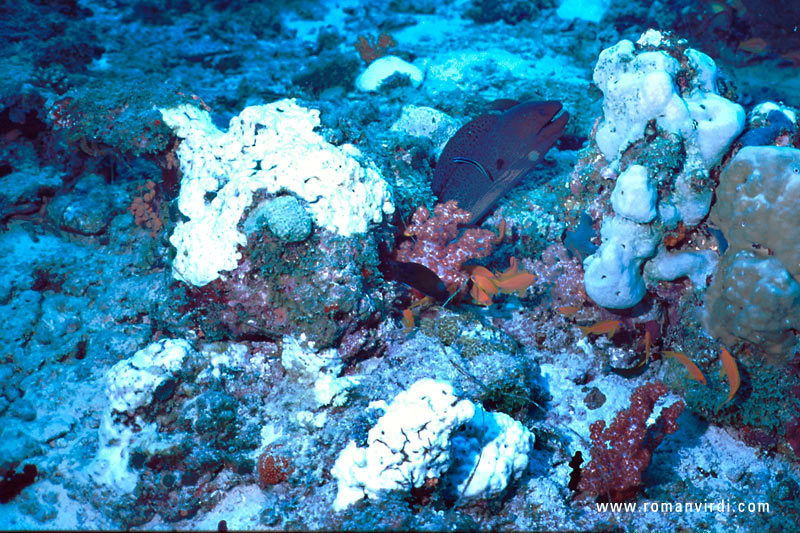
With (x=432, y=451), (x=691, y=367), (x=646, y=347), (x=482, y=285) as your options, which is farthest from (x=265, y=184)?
(x=691, y=367)

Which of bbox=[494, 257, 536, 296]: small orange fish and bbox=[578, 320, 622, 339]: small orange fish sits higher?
bbox=[494, 257, 536, 296]: small orange fish

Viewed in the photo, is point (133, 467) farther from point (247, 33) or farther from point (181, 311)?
point (247, 33)

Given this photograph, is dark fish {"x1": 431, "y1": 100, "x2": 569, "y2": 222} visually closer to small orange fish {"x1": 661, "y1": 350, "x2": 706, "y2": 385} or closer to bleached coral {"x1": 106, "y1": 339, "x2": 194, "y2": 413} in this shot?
small orange fish {"x1": 661, "y1": 350, "x2": 706, "y2": 385}

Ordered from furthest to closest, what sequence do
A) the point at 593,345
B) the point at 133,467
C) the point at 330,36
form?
the point at 330,36 < the point at 593,345 < the point at 133,467

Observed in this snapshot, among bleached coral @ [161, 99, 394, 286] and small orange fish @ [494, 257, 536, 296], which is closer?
bleached coral @ [161, 99, 394, 286]

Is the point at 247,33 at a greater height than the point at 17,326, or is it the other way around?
the point at 247,33

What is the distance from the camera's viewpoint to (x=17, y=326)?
3.88 metres

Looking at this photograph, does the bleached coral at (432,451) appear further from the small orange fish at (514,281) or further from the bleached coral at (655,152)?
the bleached coral at (655,152)

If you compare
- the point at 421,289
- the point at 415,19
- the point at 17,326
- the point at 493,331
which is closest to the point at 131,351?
the point at 17,326

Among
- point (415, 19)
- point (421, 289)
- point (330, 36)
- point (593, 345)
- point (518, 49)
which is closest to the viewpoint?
point (421, 289)

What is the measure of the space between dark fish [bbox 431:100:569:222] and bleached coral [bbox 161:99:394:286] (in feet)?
3.01

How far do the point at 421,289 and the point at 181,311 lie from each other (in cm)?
192

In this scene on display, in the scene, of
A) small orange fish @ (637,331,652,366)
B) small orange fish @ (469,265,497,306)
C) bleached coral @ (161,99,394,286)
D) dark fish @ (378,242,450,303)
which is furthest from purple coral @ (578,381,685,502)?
bleached coral @ (161,99,394,286)

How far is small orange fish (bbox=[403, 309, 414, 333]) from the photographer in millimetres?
3371
